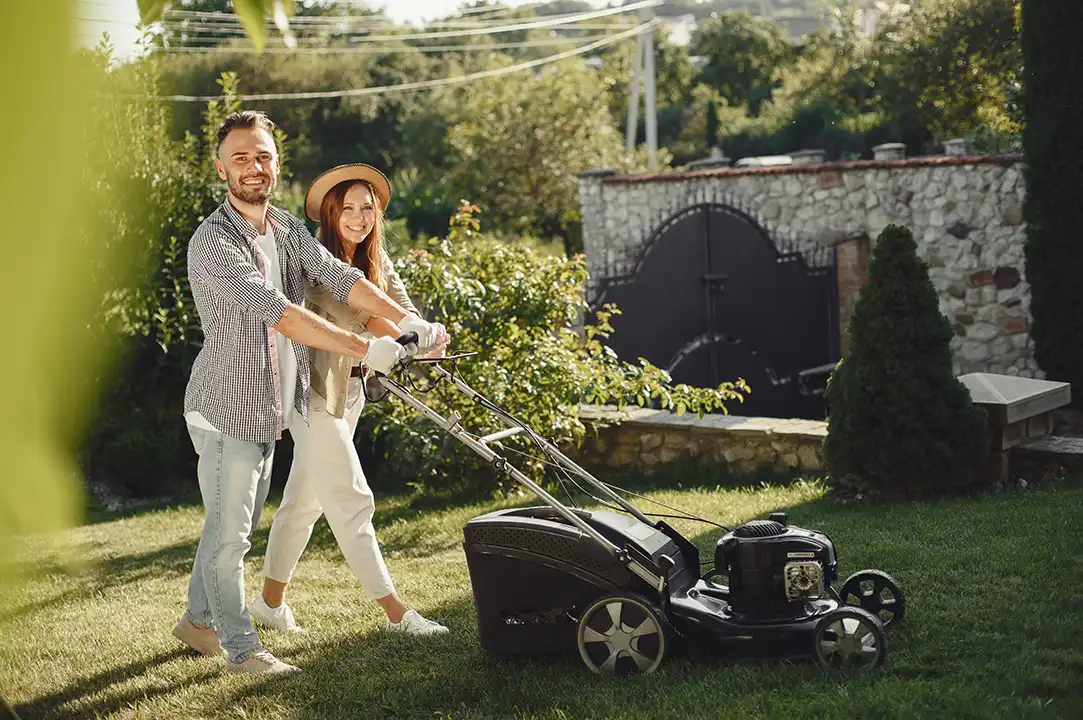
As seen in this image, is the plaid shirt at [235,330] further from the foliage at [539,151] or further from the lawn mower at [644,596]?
the foliage at [539,151]

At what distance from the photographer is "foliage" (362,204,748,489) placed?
22.0 feet

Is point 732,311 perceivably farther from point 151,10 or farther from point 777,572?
point 151,10

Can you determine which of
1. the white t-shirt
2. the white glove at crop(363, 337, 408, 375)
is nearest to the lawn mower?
the white glove at crop(363, 337, 408, 375)

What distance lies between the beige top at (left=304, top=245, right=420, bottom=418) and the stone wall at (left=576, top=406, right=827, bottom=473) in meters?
3.13

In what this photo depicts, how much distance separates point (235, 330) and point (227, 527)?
61 centimetres

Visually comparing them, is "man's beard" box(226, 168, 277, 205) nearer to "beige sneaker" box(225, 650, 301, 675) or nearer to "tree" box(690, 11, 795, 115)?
"beige sneaker" box(225, 650, 301, 675)

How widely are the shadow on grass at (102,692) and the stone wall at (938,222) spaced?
6.83 m

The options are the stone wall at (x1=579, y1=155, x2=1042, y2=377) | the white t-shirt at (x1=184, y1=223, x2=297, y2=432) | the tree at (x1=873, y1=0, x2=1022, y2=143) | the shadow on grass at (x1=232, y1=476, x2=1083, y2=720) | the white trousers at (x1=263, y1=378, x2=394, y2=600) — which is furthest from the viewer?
the tree at (x1=873, y1=0, x2=1022, y2=143)

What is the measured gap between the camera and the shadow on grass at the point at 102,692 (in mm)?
3490

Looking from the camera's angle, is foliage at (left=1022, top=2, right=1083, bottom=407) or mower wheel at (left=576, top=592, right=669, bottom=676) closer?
mower wheel at (left=576, top=592, right=669, bottom=676)

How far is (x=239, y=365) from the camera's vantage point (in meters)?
3.58

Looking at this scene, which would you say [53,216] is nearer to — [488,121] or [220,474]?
[220,474]

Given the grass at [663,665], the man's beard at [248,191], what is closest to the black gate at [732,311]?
the grass at [663,665]

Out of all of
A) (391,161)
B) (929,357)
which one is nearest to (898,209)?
(929,357)
